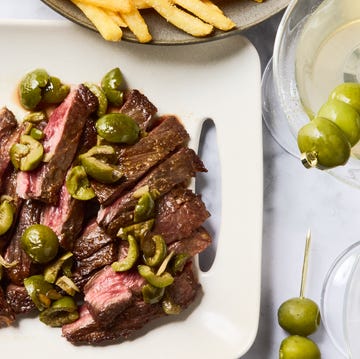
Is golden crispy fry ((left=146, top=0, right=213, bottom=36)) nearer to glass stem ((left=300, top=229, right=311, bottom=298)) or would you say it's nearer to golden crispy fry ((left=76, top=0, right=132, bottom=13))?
golden crispy fry ((left=76, top=0, right=132, bottom=13))

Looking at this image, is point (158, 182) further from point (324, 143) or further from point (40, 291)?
point (324, 143)

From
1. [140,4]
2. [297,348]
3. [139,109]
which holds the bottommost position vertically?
[297,348]

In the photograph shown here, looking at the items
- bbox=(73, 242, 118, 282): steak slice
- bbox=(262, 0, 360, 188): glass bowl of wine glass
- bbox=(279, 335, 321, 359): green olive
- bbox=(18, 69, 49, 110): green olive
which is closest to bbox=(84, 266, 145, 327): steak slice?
bbox=(73, 242, 118, 282): steak slice

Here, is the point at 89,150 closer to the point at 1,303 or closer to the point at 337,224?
the point at 1,303

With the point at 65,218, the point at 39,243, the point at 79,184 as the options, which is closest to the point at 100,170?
the point at 79,184

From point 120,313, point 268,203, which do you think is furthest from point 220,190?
point 120,313

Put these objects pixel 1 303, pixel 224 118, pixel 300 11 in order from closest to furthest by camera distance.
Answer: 1. pixel 300 11
2. pixel 1 303
3. pixel 224 118

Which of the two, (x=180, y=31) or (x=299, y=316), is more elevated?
(x=180, y=31)
